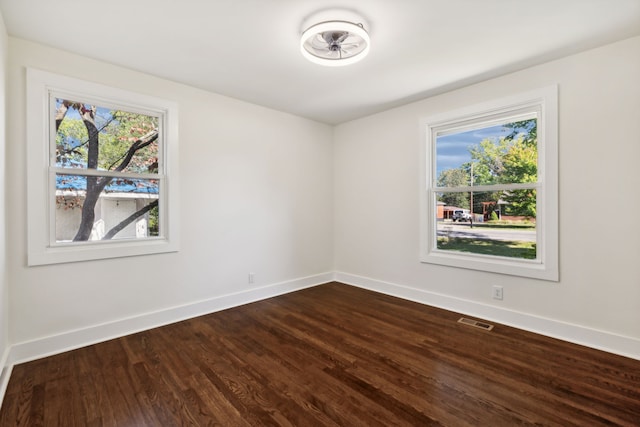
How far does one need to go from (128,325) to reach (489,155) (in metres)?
4.04

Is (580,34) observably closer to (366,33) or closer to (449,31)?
(449,31)

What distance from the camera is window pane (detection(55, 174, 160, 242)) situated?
259 cm

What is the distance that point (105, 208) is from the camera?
2795 millimetres

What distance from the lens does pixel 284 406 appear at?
70.6 inches

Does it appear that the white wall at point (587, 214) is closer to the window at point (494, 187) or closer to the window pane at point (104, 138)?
the window at point (494, 187)

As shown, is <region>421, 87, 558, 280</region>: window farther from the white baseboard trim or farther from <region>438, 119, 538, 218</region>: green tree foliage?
the white baseboard trim

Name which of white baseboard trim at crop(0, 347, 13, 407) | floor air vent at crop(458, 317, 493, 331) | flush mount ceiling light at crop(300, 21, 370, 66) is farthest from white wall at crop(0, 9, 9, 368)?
floor air vent at crop(458, 317, 493, 331)

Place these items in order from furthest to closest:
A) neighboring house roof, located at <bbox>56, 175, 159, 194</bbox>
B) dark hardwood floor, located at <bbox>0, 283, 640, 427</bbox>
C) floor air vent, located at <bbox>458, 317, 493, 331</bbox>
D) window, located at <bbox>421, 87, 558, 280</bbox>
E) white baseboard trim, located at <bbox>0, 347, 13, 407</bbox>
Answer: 1. floor air vent, located at <bbox>458, 317, 493, 331</bbox>
2. window, located at <bbox>421, 87, 558, 280</bbox>
3. neighboring house roof, located at <bbox>56, 175, 159, 194</bbox>
4. white baseboard trim, located at <bbox>0, 347, 13, 407</bbox>
5. dark hardwood floor, located at <bbox>0, 283, 640, 427</bbox>

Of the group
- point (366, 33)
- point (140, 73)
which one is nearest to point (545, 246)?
point (366, 33)

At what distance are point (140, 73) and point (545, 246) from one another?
13.7 ft

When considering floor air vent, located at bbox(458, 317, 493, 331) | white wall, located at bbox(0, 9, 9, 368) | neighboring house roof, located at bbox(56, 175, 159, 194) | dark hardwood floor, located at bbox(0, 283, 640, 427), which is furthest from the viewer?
floor air vent, located at bbox(458, 317, 493, 331)

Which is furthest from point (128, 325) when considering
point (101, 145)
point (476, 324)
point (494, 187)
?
point (494, 187)

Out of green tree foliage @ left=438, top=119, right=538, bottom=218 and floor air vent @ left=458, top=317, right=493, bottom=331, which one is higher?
green tree foliage @ left=438, top=119, right=538, bottom=218

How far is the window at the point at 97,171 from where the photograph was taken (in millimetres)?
2396
